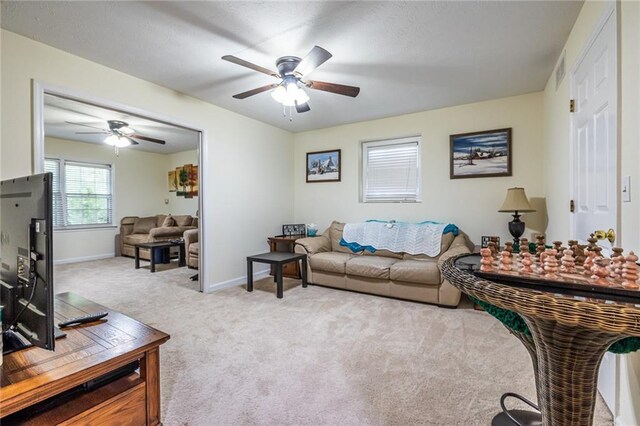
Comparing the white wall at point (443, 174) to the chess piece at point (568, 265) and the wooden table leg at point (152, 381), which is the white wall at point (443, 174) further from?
the wooden table leg at point (152, 381)

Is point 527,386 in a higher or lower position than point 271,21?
lower

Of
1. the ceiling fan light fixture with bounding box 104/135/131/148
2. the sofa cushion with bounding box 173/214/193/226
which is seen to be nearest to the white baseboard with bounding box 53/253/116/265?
the sofa cushion with bounding box 173/214/193/226

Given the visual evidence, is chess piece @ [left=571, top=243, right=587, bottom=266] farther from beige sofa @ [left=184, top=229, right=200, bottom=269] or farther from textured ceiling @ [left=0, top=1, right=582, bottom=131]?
beige sofa @ [left=184, top=229, right=200, bottom=269]

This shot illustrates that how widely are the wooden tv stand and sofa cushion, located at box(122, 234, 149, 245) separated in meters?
5.24

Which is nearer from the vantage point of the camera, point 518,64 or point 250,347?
point 250,347

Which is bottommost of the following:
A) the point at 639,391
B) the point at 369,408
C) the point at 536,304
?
the point at 369,408

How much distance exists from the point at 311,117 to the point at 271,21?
2306mm

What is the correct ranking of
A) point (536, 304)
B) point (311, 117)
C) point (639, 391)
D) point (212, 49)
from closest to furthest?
point (536, 304), point (639, 391), point (212, 49), point (311, 117)

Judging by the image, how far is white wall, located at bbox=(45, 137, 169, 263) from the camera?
5.81 metres

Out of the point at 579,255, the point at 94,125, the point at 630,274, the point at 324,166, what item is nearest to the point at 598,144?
the point at 579,255

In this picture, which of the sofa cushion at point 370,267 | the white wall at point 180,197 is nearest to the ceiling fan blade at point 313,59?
the sofa cushion at point 370,267

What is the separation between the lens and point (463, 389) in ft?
5.81

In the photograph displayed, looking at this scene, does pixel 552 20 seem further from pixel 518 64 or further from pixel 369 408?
pixel 369 408

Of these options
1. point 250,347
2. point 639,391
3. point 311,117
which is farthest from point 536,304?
point 311,117
